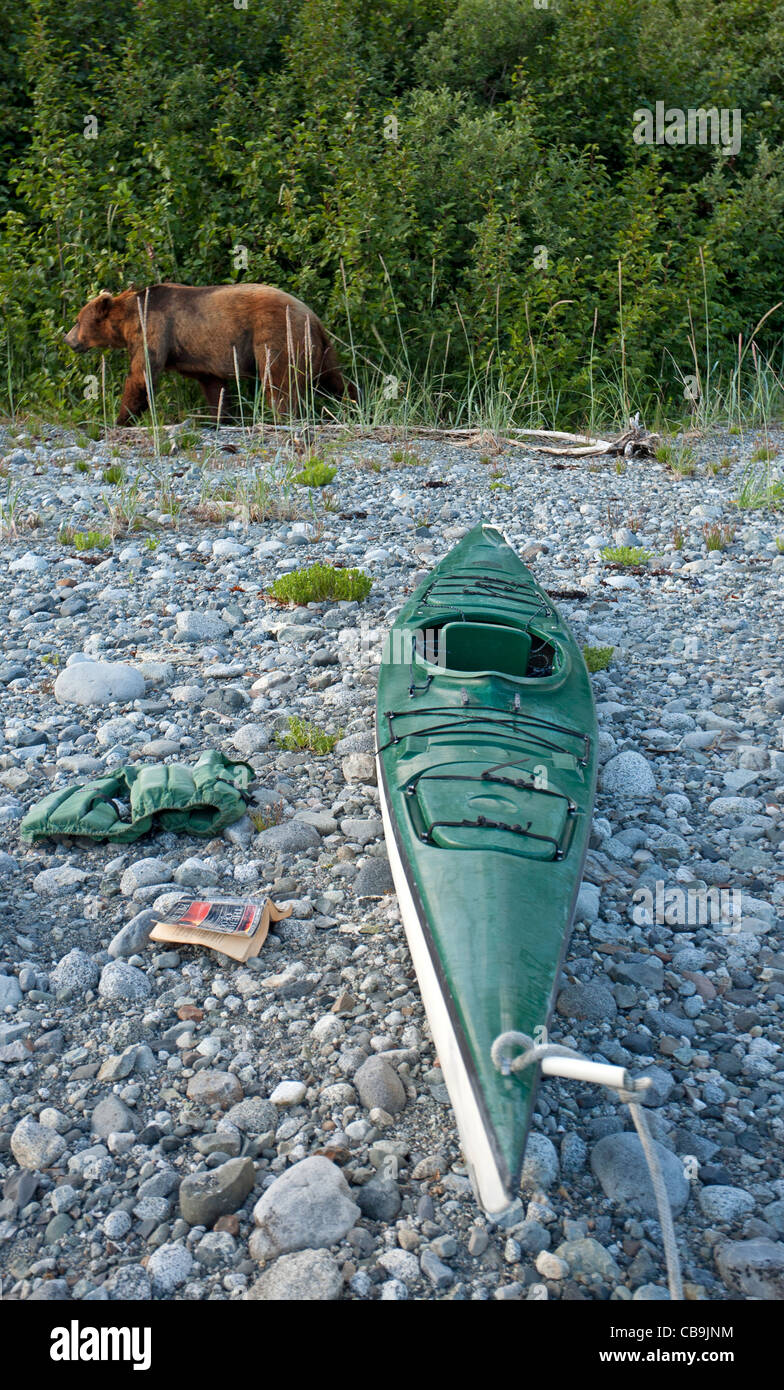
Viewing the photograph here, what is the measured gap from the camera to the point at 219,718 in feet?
13.5

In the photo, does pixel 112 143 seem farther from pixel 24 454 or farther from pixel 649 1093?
pixel 649 1093

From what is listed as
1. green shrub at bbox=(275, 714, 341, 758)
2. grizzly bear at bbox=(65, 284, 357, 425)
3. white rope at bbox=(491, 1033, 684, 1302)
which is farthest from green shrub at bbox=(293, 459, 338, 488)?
white rope at bbox=(491, 1033, 684, 1302)

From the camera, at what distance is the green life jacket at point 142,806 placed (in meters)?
3.21

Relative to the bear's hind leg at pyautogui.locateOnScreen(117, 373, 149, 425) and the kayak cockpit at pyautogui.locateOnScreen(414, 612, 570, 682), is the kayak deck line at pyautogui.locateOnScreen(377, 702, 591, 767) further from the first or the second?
the bear's hind leg at pyautogui.locateOnScreen(117, 373, 149, 425)

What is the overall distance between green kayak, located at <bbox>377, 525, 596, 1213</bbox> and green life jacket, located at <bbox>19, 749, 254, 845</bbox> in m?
0.53

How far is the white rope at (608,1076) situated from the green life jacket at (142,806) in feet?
5.09

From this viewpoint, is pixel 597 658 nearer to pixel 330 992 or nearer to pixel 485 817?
pixel 485 817

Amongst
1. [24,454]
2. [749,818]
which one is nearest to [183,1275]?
[749,818]

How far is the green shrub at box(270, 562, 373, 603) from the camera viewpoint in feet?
17.1

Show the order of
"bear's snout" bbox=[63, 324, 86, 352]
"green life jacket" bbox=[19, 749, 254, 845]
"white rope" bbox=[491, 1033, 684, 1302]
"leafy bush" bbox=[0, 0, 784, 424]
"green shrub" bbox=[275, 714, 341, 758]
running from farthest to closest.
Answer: "leafy bush" bbox=[0, 0, 784, 424] < "bear's snout" bbox=[63, 324, 86, 352] < "green shrub" bbox=[275, 714, 341, 758] < "green life jacket" bbox=[19, 749, 254, 845] < "white rope" bbox=[491, 1033, 684, 1302]

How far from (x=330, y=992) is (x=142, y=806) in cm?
95

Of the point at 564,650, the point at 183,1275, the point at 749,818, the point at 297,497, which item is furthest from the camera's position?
the point at 297,497

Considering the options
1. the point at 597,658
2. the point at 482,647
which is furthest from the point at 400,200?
the point at 482,647

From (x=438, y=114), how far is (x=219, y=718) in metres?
8.12
